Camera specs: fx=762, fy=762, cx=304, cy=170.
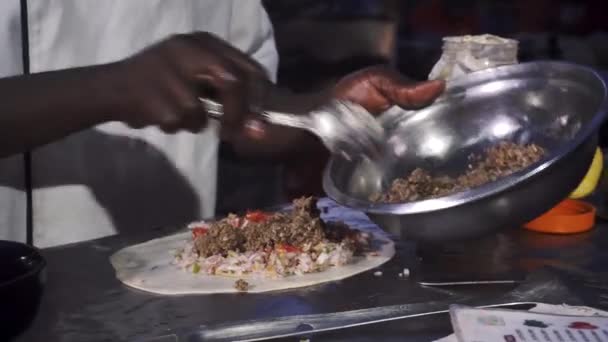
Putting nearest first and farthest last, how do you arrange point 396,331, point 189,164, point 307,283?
1. point 396,331
2. point 307,283
3. point 189,164

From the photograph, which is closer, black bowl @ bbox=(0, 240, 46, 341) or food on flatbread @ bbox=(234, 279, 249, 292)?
black bowl @ bbox=(0, 240, 46, 341)

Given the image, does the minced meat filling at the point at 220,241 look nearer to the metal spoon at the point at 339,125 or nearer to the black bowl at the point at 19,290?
the metal spoon at the point at 339,125

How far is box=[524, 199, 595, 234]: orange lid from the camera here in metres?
1.77

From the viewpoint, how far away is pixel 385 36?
4.31m

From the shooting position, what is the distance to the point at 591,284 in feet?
4.83

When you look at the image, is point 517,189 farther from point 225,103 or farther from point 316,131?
point 225,103

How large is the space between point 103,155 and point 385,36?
8.39 feet

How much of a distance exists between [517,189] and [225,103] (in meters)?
0.56

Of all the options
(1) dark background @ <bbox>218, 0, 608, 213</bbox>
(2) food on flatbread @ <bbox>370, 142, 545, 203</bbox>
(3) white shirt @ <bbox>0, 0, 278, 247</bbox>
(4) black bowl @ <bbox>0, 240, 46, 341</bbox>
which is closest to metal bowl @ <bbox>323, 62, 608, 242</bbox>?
(2) food on flatbread @ <bbox>370, 142, 545, 203</bbox>

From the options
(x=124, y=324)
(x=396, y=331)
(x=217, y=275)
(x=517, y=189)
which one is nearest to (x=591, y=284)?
(x=517, y=189)

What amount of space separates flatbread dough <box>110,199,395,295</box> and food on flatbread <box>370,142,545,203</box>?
14 cm

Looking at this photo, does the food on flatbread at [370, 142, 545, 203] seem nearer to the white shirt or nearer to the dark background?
the white shirt

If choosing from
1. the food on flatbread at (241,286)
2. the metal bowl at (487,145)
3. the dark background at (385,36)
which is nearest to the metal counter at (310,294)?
the food on flatbread at (241,286)

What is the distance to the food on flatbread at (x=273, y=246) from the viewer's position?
1.58 meters
